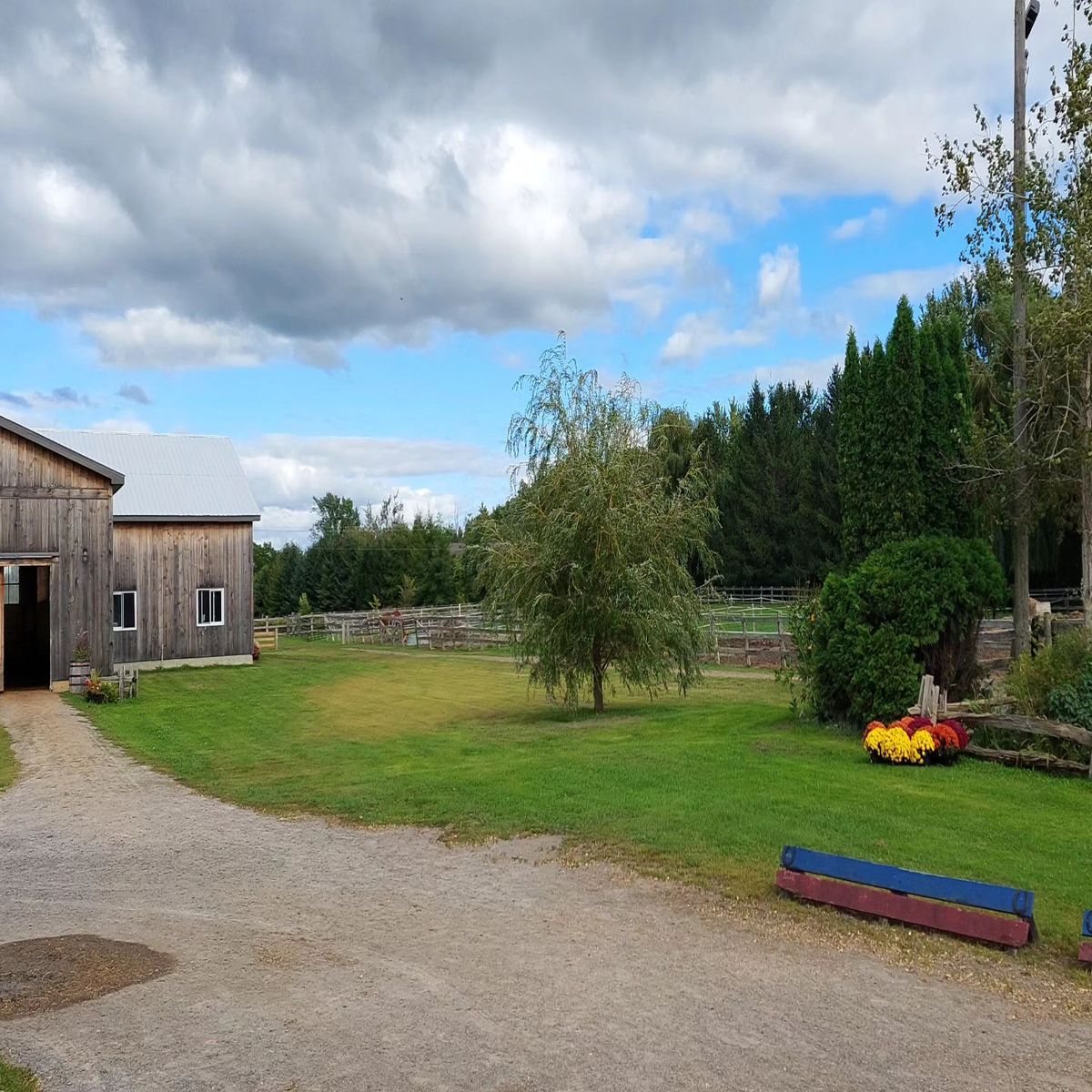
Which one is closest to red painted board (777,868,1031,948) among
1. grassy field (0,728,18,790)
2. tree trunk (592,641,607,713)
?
grassy field (0,728,18,790)

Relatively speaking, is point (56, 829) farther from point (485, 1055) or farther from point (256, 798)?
point (485, 1055)

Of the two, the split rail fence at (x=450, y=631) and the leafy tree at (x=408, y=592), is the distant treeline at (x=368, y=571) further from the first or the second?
the split rail fence at (x=450, y=631)

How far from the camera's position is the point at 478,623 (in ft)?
151

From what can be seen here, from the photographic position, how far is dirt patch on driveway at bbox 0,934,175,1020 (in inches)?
251

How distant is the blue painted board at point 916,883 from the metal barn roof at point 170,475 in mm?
27834

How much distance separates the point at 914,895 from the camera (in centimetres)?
752

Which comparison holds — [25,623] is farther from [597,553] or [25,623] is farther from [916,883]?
[916,883]

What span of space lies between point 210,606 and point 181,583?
50.2 inches

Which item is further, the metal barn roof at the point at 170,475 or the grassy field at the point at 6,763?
the metal barn roof at the point at 170,475

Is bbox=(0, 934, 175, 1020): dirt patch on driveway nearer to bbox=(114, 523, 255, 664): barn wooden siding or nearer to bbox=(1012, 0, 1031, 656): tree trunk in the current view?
bbox=(1012, 0, 1031, 656): tree trunk

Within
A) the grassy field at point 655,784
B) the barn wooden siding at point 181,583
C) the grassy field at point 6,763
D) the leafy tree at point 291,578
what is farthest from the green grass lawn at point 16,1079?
the leafy tree at point 291,578

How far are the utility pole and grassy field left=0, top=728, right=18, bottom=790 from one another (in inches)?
597

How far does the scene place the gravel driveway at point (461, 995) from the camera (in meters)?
5.36

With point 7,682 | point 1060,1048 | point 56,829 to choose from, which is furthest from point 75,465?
point 1060,1048
